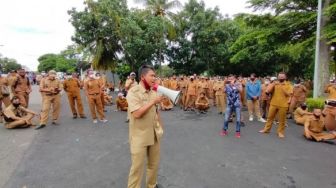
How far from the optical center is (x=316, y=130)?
28.5 feet

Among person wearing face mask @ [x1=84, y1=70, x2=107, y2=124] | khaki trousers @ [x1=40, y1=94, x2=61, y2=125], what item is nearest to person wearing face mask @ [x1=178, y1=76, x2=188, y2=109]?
person wearing face mask @ [x1=84, y1=70, x2=107, y2=124]

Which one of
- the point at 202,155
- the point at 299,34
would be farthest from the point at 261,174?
the point at 299,34

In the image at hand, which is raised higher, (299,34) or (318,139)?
(299,34)

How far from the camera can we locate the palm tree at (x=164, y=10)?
26.6 meters

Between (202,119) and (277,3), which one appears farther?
(277,3)

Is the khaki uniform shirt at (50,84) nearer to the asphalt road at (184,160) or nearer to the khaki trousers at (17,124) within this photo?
the khaki trousers at (17,124)

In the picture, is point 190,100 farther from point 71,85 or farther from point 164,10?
point 164,10

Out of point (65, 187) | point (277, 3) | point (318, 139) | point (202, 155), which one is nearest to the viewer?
point (65, 187)

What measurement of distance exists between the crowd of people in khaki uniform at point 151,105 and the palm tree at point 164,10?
40.0 feet

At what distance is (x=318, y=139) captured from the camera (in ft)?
27.6

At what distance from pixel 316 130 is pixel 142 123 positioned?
6.56 meters

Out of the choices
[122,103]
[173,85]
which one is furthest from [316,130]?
[173,85]

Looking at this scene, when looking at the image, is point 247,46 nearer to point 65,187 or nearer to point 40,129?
point 40,129

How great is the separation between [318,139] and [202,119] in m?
4.64
